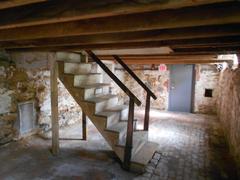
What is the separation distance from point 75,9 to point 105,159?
259 centimetres

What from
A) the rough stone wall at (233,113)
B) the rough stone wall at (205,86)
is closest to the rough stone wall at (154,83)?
the rough stone wall at (205,86)

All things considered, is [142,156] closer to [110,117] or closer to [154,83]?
[110,117]

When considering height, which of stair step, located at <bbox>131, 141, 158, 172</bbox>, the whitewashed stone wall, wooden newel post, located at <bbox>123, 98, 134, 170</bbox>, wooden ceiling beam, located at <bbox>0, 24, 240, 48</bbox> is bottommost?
stair step, located at <bbox>131, 141, 158, 172</bbox>

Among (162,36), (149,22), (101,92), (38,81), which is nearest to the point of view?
(149,22)

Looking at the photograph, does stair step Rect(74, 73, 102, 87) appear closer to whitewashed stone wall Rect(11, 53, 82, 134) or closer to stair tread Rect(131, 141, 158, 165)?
whitewashed stone wall Rect(11, 53, 82, 134)

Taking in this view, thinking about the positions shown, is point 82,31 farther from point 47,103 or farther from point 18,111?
point 47,103

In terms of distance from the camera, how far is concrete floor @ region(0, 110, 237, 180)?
2.82 m

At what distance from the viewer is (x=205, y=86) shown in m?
6.96

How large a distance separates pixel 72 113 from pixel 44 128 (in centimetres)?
96

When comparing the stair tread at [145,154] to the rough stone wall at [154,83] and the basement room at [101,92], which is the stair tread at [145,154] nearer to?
the basement room at [101,92]

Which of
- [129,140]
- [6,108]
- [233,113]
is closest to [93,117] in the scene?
[129,140]

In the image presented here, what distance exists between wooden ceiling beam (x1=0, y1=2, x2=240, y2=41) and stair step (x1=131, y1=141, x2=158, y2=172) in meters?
2.06

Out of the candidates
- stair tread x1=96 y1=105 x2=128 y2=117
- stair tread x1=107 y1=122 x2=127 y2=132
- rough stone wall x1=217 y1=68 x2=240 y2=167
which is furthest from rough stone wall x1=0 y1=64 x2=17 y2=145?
rough stone wall x1=217 y1=68 x2=240 y2=167

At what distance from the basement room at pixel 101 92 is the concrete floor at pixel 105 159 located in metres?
0.02
